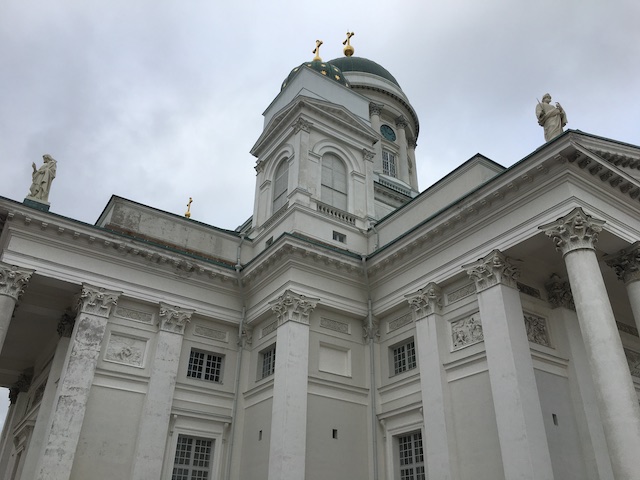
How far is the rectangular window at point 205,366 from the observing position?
60.5 feet

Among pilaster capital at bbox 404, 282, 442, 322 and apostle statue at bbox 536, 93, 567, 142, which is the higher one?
apostle statue at bbox 536, 93, 567, 142

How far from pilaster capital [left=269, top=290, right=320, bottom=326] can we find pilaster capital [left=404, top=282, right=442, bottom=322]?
3.24m

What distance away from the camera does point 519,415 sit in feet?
41.4

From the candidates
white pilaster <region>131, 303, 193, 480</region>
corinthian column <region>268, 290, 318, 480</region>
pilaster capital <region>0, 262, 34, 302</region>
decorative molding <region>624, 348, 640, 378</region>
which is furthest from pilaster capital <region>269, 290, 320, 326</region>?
decorative molding <region>624, 348, 640, 378</region>

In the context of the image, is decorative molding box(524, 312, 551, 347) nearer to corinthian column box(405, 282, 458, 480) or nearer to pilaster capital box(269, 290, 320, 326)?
corinthian column box(405, 282, 458, 480)

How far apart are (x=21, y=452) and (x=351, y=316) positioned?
41.0 ft

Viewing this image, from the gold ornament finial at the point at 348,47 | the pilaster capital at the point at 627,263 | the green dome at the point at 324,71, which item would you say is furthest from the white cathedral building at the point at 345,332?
the gold ornament finial at the point at 348,47

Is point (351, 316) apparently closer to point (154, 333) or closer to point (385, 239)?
point (385, 239)

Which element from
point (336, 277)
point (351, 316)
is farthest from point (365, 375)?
point (336, 277)

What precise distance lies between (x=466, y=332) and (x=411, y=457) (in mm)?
4100

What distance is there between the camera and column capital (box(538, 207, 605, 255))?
1282cm

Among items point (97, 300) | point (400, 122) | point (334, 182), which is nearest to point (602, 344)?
point (334, 182)

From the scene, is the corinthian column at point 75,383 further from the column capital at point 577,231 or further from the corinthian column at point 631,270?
the corinthian column at point 631,270

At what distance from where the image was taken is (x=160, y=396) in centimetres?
1691
